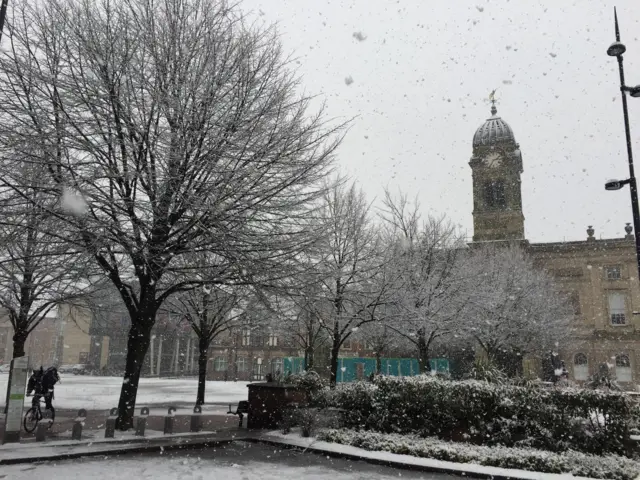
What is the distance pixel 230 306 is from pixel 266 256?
8.23 meters

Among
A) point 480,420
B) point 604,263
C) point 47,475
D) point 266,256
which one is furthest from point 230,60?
point 604,263

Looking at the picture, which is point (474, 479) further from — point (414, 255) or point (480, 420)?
point (414, 255)

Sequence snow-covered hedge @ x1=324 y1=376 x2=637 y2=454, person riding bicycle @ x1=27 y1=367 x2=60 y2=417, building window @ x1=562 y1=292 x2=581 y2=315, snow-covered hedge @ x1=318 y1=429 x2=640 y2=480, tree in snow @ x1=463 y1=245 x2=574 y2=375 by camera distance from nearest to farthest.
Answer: snow-covered hedge @ x1=318 y1=429 x2=640 y2=480, snow-covered hedge @ x1=324 y1=376 x2=637 y2=454, person riding bicycle @ x1=27 y1=367 x2=60 y2=417, tree in snow @ x1=463 y1=245 x2=574 y2=375, building window @ x1=562 y1=292 x2=581 y2=315

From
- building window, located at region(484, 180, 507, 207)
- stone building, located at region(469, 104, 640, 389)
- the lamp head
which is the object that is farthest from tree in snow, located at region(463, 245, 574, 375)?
building window, located at region(484, 180, 507, 207)

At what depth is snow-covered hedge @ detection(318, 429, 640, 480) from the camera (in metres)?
9.01

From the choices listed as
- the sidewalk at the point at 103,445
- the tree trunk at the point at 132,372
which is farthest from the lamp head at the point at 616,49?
the tree trunk at the point at 132,372

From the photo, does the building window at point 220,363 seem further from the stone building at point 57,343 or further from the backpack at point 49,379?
the backpack at point 49,379

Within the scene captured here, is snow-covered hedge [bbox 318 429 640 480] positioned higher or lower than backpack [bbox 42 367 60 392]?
lower

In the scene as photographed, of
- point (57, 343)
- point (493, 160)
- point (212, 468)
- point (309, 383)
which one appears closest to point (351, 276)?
point (309, 383)

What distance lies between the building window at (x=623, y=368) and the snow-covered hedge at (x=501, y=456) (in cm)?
3774

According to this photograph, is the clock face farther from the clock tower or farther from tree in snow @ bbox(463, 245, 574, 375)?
tree in snow @ bbox(463, 245, 574, 375)

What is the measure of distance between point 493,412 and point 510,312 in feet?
54.7

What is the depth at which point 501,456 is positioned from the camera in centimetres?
974

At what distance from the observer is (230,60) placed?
12.4 meters
